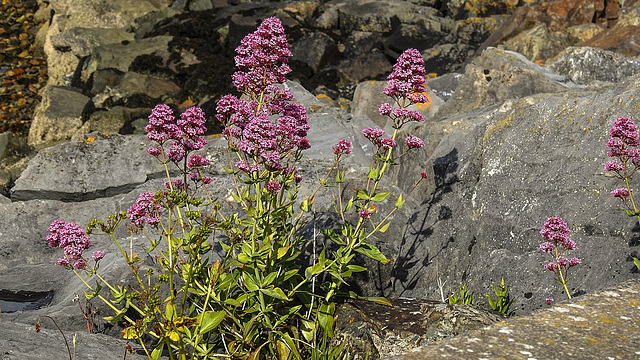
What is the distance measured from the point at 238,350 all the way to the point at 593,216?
338 cm

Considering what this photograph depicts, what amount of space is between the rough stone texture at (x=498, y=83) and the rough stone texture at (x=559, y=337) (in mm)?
7208

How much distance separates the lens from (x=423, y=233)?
20.2ft

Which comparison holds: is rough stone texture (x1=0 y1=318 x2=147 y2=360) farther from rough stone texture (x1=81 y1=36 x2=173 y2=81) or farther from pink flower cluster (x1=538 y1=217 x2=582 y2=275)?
rough stone texture (x1=81 y1=36 x2=173 y2=81)

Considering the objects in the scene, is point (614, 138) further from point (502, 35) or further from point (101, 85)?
point (101, 85)

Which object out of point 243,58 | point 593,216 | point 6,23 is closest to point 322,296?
point 243,58

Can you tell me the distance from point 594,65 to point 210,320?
10.2 meters

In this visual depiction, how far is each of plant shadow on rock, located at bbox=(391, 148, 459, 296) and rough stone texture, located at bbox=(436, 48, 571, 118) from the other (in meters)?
3.36

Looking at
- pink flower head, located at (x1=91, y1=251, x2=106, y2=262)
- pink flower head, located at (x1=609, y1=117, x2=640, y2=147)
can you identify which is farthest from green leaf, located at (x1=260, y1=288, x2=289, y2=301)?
pink flower head, located at (x1=609, y1=117, x2=640, y2=147)

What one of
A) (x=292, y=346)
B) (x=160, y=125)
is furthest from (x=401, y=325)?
(x=160, y=125)

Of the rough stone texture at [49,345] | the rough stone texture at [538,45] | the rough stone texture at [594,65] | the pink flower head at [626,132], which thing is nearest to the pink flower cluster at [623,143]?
the pink flower head at [626,132]

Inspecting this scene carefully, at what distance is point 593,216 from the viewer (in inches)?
205

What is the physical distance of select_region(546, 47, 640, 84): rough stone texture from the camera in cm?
1099

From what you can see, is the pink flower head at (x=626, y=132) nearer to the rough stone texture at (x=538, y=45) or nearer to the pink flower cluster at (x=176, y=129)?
the pink flower cluster at (x=176, y=129)

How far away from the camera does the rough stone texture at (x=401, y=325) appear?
4234 millimetres
